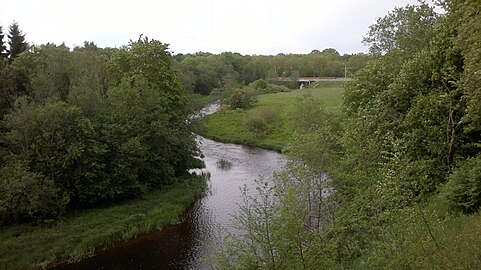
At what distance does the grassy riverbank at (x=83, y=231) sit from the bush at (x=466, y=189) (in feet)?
59.8

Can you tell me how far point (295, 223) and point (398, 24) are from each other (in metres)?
19.8

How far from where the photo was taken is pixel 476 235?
995 centimetres

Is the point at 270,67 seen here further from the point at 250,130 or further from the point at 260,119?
the point at 250,130

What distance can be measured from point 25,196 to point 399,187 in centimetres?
2019

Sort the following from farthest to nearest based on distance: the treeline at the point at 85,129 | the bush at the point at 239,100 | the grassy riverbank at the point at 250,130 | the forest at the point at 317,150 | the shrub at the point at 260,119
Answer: the bush at the point at 239,100, the shrub at the point at 260,119, the grassy riverbank at the point at 250,130, the treeline at the point at 85,129, the forest at the point at 317,150

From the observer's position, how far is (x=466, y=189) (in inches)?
538

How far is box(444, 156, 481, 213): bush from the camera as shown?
13.3 meters

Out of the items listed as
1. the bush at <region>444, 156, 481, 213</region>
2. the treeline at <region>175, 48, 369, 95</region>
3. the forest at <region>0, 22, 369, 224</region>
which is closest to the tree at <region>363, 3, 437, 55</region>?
the forest at <region>0, 22, 369, 224</region>

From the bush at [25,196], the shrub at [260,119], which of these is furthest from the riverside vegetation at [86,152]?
the shrub at [260,119]

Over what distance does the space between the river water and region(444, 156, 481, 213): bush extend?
7914 mm

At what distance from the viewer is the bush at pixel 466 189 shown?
43.5 feet

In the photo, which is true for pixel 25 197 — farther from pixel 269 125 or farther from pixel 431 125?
pixel 269 125

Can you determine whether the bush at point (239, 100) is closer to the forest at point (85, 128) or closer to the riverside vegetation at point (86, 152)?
the forest at point (85, 128)

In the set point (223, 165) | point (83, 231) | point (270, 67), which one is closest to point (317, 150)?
point (83, 231)
